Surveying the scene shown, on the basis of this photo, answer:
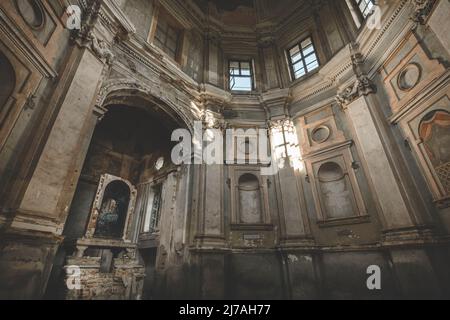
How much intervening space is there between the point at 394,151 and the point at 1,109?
8431 mm

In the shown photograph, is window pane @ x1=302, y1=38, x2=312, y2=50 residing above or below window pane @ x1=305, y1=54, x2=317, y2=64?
above

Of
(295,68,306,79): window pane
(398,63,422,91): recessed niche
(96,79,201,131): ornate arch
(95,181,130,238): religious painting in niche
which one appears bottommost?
(95,181,130,238): religious painting in niche

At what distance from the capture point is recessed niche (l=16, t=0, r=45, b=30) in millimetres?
4050

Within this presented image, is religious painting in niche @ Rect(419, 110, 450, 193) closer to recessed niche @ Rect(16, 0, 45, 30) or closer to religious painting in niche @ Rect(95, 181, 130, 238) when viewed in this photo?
recessed niche @ Rect(16, 0, 45, 30)

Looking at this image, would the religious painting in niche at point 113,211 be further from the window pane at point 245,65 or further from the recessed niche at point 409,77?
the recessed niche at point 409,77

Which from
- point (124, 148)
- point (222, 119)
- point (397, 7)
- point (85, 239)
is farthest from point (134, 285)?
point (397, 7)

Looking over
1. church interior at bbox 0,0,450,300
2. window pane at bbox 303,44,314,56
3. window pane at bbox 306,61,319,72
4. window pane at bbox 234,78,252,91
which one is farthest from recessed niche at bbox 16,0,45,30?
window pane at bbox 303,44,314,56

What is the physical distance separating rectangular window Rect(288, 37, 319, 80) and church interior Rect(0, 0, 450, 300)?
60mm

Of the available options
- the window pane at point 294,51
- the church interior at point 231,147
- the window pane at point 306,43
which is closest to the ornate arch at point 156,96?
the church interior at point 231,147

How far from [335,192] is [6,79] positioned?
839 centimetres

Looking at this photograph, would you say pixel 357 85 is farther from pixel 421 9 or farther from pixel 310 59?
pixel 310 59

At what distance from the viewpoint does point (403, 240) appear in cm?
504

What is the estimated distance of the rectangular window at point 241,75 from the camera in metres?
10.3

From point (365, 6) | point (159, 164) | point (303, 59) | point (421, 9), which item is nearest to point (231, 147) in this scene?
point (159, 164)
